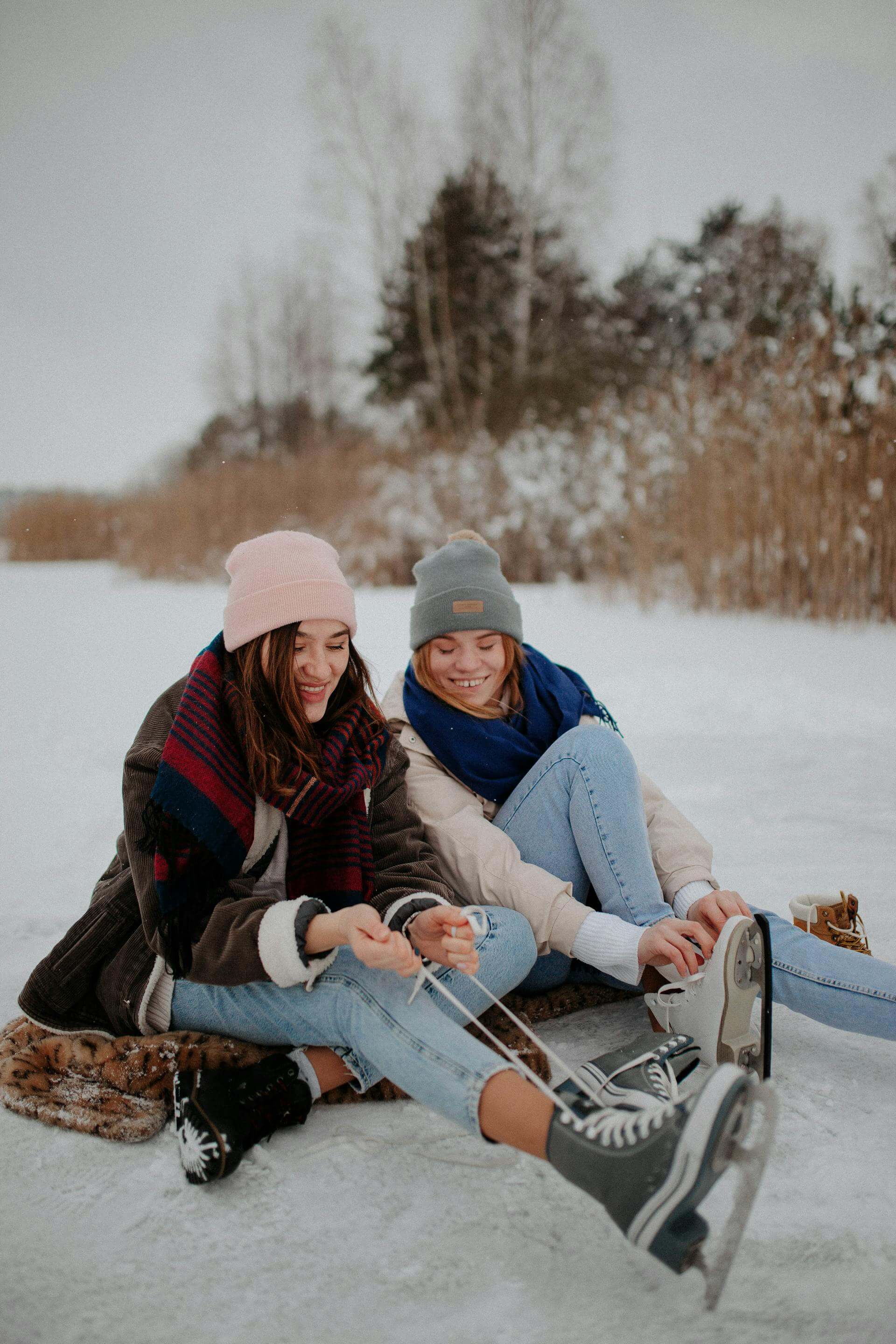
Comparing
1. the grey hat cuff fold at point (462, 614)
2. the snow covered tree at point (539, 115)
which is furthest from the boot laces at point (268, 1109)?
the snow covered tree at point (539, 115)

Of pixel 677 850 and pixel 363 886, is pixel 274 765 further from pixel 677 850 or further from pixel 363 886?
pixel 677 850

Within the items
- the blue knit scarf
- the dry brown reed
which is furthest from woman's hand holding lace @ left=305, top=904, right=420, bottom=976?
the dry brown reed

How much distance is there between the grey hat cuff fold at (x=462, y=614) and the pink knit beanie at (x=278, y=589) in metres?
0.36

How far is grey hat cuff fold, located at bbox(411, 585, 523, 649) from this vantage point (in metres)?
1.97

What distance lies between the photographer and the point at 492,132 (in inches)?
494

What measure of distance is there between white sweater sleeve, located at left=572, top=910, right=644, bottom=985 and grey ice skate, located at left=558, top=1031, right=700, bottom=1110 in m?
0.12

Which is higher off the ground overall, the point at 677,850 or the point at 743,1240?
the point at 677,850

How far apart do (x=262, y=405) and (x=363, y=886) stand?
676 inches

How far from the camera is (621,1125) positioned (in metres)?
1.08

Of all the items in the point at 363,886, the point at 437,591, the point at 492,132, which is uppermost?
the point at 492,132

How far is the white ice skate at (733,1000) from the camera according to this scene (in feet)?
4.83

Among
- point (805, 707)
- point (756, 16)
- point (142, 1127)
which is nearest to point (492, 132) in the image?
point (756, 16)

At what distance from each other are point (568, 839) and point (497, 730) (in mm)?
271

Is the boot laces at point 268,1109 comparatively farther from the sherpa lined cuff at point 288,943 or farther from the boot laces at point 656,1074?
the boot laces at point 656,1074
